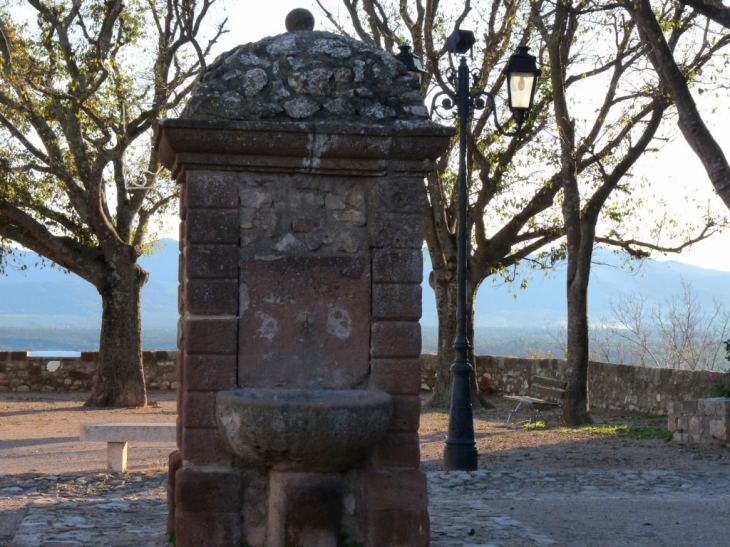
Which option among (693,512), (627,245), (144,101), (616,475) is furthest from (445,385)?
(693,512)

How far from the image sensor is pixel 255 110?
549 centimetres

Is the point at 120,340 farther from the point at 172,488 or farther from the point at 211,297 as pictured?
the point at 211,297

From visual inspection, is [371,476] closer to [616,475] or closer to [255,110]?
[255,110]

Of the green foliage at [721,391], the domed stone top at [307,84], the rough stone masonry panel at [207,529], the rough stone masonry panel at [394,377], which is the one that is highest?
the domed stone top at [307,84]

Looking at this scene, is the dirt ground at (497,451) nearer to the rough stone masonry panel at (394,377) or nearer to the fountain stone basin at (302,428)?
the rough stone masonry panel at (394,377)

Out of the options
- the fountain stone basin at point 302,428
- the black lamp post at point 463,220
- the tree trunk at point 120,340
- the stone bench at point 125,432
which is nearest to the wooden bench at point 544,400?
the black lamp post at point 463,220

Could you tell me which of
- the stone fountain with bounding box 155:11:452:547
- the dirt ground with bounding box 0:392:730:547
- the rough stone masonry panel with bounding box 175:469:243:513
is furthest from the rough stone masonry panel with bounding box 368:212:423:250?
the dirt ground with bounding box 0:392:730:547

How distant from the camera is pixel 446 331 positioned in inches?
702

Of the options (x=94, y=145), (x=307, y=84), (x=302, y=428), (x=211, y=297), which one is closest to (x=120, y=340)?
(x=94, y=145)

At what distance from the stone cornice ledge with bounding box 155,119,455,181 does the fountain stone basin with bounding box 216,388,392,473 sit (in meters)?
1.24

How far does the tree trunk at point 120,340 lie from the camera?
56.4 ft

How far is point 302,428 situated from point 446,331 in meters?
12.9

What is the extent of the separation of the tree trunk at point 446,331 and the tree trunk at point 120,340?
5184mm

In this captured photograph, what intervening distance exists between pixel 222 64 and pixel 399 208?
1.26 meters
